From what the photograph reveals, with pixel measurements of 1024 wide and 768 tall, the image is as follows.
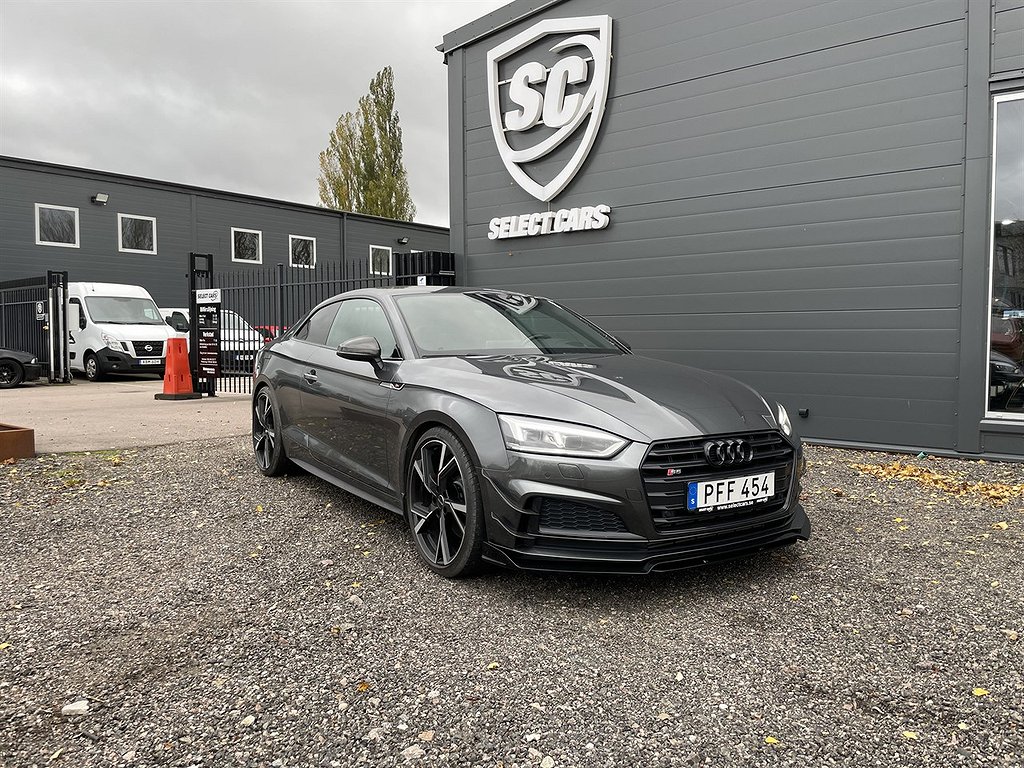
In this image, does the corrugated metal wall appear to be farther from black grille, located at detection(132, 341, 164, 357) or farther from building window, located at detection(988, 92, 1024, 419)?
black grille, located at detection(132, 341, 164, 357)

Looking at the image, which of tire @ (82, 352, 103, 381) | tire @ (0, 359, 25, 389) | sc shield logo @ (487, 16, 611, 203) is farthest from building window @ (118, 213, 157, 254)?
sc shield logo @ (487, 16, 611, 203)

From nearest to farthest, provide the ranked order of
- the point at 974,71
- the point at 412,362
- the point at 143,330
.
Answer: the point at 412,362 < the point at 974,71 < the point at 143,330

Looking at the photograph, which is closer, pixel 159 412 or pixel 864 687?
pixel 864 687

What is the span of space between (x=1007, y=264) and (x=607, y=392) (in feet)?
16.1

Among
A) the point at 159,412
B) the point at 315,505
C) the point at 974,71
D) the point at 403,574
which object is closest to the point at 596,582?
the point at 403,574

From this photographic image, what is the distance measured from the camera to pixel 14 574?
3504mm

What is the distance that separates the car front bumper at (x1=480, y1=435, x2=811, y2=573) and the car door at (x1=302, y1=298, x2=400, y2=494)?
98cm

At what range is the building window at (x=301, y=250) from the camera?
72.7 ft

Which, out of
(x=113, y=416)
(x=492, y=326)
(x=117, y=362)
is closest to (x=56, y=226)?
(x=117, y=362)

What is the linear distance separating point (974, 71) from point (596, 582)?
5747 millimetres

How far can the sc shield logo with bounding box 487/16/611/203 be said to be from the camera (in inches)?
339

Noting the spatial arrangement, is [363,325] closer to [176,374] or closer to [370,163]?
[176,374]

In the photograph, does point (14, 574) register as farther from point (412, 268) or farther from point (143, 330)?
point (143, 330)

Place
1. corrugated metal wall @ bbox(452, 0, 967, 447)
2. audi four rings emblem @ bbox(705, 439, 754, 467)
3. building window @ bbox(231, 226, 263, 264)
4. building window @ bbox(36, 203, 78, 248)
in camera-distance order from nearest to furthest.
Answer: audi four rings emblem @ bbox(705, 439, 754, 467), corrugated metal wall @ bbox(452, 0, 967, 447), building window @ bbox(36, 203, 78, 248), building window @ bbox(231, 226, 263, 264)
